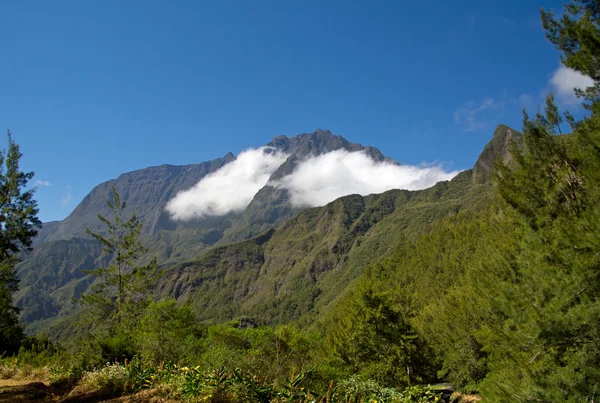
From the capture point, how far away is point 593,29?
313 inches

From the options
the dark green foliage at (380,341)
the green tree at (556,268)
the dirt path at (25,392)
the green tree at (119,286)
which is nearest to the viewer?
the dirt path at (25,392)

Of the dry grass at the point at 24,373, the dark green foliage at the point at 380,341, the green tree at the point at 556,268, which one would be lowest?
the dark green foliage at the point at 380,341

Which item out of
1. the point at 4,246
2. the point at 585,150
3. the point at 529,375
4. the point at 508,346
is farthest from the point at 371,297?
the point at 4,246

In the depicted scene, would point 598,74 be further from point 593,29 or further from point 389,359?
point 389,359

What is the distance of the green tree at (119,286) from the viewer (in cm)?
2264

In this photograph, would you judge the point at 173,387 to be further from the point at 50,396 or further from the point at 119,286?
the point at 119,286

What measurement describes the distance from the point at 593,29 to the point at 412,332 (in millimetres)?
28537

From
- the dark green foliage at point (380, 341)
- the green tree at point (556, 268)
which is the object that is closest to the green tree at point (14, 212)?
the green tree at point (556, 268)

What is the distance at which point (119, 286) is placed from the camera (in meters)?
24.1

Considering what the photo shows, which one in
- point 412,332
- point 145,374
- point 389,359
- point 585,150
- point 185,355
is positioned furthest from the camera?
point 412,332

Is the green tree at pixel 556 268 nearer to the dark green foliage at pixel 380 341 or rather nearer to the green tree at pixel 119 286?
the dark green foliage at pixel 380 341

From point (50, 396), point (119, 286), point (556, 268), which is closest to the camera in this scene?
point (50, 396)

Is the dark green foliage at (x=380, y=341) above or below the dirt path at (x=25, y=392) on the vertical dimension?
below

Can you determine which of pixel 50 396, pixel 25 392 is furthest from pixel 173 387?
pixel 25 392
